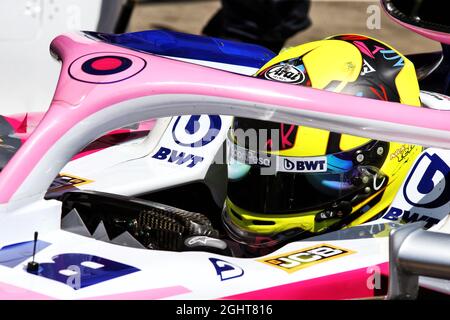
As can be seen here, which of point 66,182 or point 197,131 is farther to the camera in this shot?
point 197,131

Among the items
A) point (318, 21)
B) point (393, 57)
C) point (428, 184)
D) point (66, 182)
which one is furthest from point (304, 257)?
point (318, 21)

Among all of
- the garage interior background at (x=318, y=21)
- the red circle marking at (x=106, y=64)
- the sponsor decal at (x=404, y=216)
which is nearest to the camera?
the red circle marking at (x=106, y=64)

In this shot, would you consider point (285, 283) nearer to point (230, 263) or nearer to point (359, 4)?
point (230, 263)

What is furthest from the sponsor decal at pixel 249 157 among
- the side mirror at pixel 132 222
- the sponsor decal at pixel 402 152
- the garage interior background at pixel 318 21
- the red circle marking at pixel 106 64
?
the garage interior background at pixel 318 21

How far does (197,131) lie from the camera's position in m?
3.07

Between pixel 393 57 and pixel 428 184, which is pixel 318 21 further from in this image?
pixel 428 184

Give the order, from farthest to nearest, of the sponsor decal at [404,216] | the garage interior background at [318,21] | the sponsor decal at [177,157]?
the garage interior background at [318,21]
the sponsor decal at [177,157]
the sponsor decal at [404,216]

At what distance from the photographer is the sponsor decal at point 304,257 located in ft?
7.45

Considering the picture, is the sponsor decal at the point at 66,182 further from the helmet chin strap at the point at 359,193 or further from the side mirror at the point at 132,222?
the helmet chin strap at the point at 359,193

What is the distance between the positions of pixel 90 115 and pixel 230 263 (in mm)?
462

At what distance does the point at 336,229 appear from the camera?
2547 millimetres

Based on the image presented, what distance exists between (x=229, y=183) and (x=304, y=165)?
0.78 feet

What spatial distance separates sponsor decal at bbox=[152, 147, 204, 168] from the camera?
3.00m

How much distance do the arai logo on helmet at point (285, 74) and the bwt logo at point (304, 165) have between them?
0.20 meters
